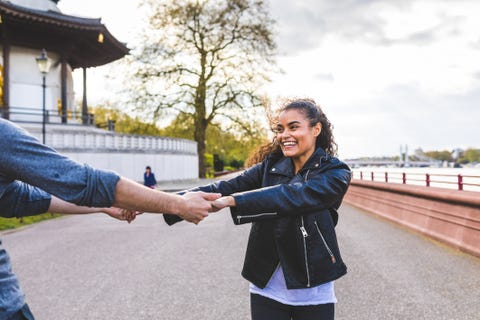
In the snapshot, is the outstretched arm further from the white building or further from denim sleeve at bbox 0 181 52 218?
the white building

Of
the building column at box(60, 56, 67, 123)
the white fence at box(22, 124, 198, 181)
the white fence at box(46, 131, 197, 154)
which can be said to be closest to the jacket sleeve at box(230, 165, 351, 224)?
the white fence at box(22, 124, 198, 181)

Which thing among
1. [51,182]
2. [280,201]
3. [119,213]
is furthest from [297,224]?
[51,182]

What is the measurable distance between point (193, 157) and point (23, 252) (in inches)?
1362

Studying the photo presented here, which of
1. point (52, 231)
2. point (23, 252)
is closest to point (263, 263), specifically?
point (23, 252)

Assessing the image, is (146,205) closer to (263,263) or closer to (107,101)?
(263,263)

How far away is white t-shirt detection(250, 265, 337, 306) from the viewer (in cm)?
251

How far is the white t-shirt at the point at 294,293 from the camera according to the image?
8.22 feet

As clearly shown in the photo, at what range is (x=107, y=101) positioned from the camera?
3953 cm

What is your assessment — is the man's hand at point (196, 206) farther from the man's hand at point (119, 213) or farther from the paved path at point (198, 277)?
the paved path at point (198, 277)

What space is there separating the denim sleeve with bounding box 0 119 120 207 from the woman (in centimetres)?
94

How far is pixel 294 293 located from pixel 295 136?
0.87 metres

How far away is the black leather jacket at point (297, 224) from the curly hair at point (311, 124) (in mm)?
297

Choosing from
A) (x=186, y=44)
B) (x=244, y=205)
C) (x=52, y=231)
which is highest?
(x=186, y=44)

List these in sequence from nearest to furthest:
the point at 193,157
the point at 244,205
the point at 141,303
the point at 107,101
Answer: the point at 244,205
the point at 141,303
the point at 107,101
the point at 193,157
